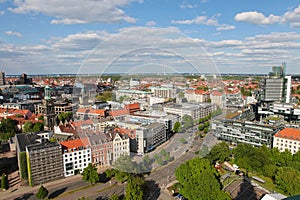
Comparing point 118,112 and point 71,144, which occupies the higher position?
point 118,112

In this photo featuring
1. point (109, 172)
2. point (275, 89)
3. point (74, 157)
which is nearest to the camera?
point (109, 172)

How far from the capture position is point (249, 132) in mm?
8953

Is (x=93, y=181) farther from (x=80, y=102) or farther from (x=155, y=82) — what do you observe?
(x=155, y=82)

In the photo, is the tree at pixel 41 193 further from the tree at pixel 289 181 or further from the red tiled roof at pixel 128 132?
the tree at pixel 289 181

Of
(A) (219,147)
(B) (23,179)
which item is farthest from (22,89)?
(A) (219,147)

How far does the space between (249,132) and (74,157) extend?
22.4 feet

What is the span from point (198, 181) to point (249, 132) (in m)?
5.07

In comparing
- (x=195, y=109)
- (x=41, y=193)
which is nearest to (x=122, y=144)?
(x=195, y=109)

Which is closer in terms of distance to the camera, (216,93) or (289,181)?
(216,93)

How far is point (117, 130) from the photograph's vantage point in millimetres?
3494

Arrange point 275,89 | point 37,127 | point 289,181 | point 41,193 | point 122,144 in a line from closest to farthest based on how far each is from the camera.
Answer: point 122,144, point 41,193, point 289,181, point 37,127, point 275,89

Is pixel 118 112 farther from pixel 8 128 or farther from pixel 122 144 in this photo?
pixel 8 128

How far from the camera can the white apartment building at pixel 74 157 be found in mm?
6695

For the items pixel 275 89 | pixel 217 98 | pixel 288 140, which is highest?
pixel 217 98
